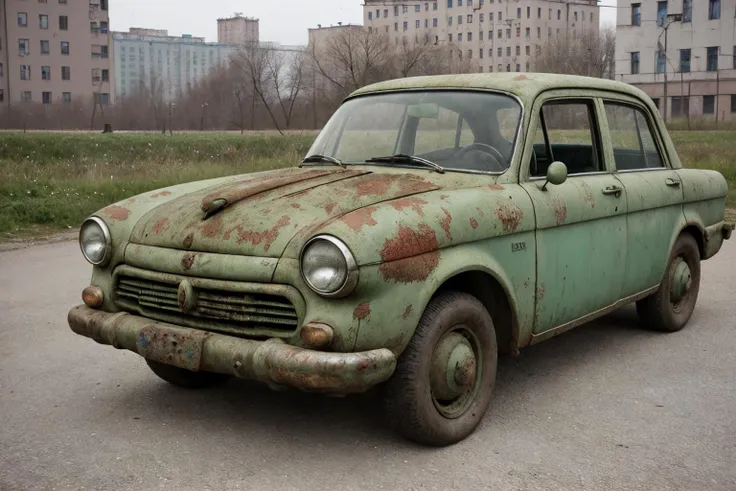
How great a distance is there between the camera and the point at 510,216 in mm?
4523

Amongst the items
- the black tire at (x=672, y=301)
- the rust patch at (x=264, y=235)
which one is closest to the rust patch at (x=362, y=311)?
the rust patch at (x=264, y=235)

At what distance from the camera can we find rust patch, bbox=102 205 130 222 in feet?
15.5

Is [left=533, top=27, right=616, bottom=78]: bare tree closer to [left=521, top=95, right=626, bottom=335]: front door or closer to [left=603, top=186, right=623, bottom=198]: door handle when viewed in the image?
[left=521, top=95, right=626, bottom=335]: front door

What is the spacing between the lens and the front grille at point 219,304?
3924mm

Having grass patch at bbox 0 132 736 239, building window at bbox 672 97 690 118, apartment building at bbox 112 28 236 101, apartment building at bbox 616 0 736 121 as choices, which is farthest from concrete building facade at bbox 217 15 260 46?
grass patch at bbox 0 132 736 239

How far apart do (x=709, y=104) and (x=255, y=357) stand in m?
76.5

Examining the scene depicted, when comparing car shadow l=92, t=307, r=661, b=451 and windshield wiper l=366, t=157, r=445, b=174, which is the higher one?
windshield wiper l=366, t=157, r=445, b=174

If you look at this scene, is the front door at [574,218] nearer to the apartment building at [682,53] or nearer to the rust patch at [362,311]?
the rust patch at [362,311]

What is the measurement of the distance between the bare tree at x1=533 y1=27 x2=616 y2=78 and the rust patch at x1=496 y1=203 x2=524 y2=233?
8708 centimetres

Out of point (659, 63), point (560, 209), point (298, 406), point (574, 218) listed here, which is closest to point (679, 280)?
point (574, 218)

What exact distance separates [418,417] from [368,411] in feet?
2.38

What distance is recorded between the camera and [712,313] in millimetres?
7156

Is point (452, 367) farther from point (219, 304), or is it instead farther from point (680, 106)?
point (680, 106)

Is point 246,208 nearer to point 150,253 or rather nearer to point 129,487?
point 150,253
